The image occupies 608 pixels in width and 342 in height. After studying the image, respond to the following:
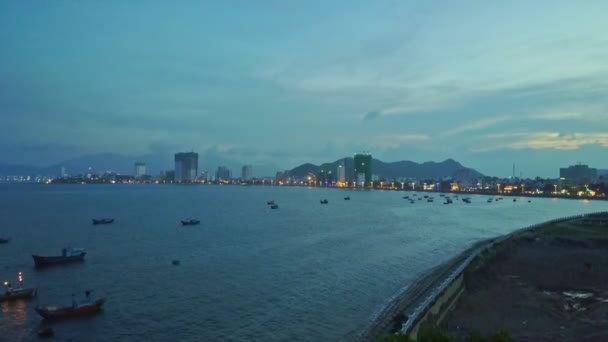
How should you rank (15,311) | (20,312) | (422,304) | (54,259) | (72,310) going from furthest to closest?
1. (54,259)
2. (15,311)
3. (20,312)
4. (72,310)
5. (422,304)

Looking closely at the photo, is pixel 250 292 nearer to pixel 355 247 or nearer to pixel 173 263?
pixel 173 263

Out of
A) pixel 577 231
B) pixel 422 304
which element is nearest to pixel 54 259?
pixel 422 304

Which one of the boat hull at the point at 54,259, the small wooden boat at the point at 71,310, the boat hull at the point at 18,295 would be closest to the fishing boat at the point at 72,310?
the small wooden boat at the point at 71,310

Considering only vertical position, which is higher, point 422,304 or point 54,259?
point 422,304

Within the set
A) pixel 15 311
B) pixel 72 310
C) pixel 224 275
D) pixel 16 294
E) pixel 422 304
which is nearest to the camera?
pixel 422 304

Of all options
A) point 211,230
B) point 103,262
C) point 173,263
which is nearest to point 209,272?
point 173,263

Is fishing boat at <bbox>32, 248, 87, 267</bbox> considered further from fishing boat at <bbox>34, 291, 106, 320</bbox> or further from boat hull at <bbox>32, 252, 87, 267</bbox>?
fishing boat at <bbox>34, 291, 106, 320</bbox>

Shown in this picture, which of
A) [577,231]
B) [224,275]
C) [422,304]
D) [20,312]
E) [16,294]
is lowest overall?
[20,312]

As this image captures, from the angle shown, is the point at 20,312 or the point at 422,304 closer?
the point at 422,304

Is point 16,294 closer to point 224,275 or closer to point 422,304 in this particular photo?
point 224,275
